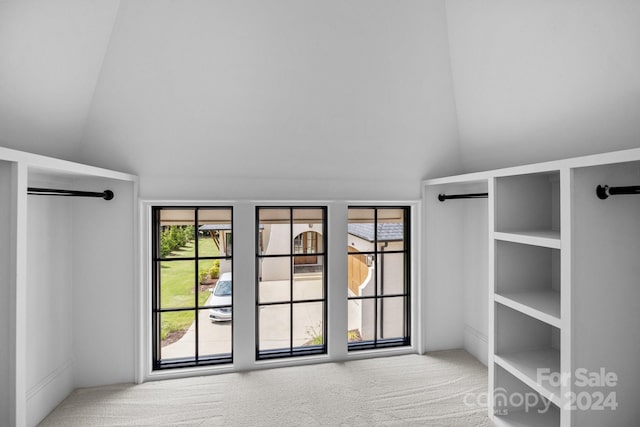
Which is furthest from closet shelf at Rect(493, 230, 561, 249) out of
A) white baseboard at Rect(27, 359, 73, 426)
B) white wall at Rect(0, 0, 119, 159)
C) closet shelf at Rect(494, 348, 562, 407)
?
white baseboard at Rect(27, 359, 73, 426)

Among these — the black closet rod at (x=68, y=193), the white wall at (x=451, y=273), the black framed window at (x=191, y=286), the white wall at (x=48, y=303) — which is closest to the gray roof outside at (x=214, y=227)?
the black framed window at (x=191, y=286)

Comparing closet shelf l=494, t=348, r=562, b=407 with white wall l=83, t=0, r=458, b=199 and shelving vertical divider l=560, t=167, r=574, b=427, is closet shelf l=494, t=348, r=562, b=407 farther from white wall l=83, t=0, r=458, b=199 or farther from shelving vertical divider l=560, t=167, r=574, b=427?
white wall l=83, t=0, r=458, b=199

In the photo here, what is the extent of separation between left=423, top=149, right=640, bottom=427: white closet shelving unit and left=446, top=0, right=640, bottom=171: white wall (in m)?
0.28

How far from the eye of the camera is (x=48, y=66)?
1.80m

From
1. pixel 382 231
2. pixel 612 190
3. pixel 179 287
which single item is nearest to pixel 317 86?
pixel 382 231

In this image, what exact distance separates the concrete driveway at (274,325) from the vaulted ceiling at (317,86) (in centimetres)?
90

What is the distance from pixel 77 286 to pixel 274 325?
155 centimetres

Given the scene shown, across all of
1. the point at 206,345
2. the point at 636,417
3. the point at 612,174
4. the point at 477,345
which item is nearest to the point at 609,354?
the point at 636,417

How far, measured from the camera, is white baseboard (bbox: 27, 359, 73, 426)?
1.97 metres

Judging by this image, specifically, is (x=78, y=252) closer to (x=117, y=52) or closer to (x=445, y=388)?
(x=117, y=52)

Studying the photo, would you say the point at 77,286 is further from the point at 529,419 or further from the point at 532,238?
the point at 529,419

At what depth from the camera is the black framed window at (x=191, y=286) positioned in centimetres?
263

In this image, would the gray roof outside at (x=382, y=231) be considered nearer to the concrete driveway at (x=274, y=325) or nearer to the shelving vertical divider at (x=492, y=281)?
the concrete driveway at (x=274, y=325)

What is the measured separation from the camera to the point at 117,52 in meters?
2.11
